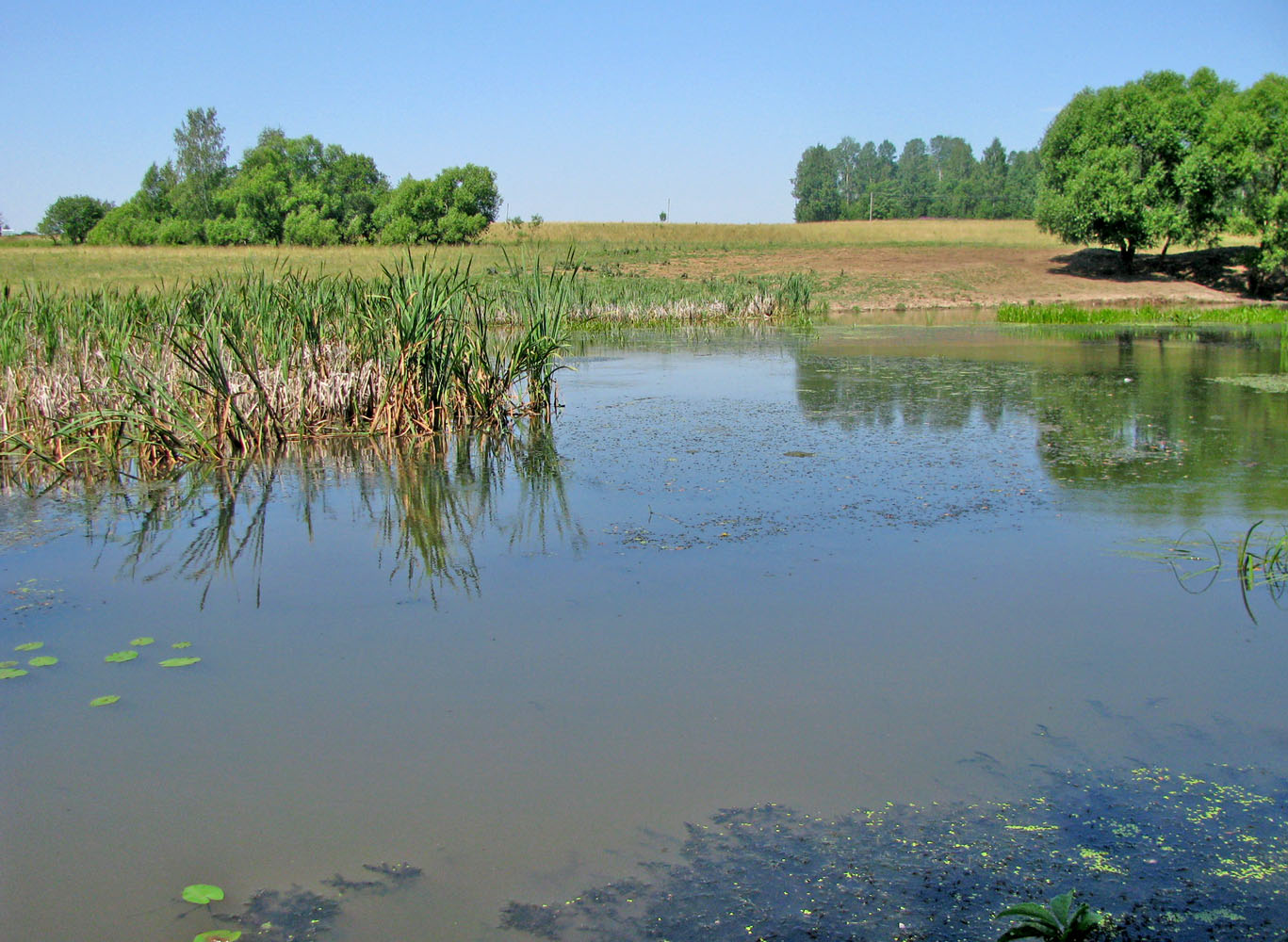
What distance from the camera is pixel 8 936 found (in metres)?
2.04

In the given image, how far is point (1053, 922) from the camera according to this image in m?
1.91

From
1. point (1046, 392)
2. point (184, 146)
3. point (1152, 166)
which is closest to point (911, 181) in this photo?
point (184, 146)

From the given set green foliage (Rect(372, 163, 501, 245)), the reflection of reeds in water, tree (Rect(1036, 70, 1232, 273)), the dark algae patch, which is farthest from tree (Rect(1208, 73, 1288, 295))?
green foliage (Rect(372, 163, 501, 245))

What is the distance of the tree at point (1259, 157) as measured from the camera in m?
22.0

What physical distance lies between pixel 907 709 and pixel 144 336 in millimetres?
5998

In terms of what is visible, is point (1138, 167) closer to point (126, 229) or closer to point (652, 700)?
point (652, 700)

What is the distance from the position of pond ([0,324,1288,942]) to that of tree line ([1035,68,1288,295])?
66.1 feet

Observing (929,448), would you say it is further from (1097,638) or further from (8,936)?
(8,936)

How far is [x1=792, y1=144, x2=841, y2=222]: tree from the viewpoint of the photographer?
274 feet

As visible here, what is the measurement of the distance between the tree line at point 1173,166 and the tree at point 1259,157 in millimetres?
22

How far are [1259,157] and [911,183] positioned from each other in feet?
237

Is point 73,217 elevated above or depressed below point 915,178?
below

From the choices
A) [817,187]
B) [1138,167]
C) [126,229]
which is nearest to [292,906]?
[1138,167]

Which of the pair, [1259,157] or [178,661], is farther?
[1259,157]
